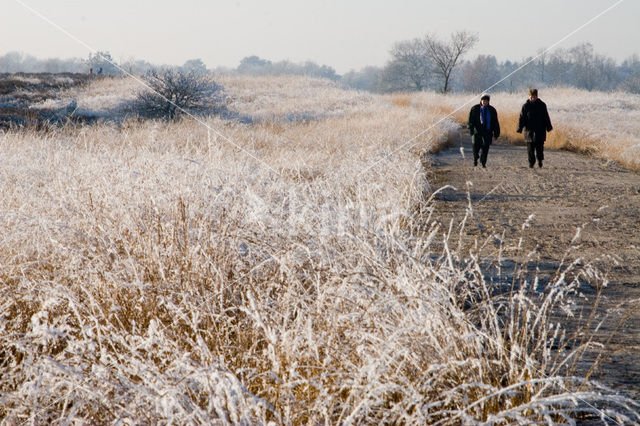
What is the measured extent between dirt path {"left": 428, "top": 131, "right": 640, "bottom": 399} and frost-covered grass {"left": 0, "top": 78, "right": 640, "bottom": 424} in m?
0.34

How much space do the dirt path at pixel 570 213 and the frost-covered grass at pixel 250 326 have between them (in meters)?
0.34

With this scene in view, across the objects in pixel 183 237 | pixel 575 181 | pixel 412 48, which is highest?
pixel 412 48

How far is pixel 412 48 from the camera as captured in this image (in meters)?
63.0

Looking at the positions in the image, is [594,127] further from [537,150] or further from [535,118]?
[535,118]

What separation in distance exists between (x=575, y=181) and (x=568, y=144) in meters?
7.52

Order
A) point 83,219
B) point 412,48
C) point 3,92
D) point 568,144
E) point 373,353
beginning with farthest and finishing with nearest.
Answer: point 412,48 → point 3,92 → point 568,144 → point 83,219 → point 373,353

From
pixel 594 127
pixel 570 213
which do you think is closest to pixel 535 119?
pixel 570 213

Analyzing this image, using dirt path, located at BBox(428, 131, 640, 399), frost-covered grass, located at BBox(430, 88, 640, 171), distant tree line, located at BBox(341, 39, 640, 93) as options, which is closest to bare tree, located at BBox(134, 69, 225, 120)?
frost-covered grass, located at BBox(430, 88, 640, 171)

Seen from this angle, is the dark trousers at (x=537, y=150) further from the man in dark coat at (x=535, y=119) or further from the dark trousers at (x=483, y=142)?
the dark trousers at (x=483, y=142)

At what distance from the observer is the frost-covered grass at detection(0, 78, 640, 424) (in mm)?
1966

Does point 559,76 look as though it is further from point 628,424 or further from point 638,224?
point 628,424

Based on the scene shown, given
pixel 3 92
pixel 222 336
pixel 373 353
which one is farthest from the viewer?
pixel 3 92

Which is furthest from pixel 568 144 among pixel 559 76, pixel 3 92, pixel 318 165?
pixel 559 76

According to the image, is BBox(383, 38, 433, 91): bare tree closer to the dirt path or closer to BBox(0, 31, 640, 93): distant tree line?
BBox(0, 31, 640, 93): distant tree line
